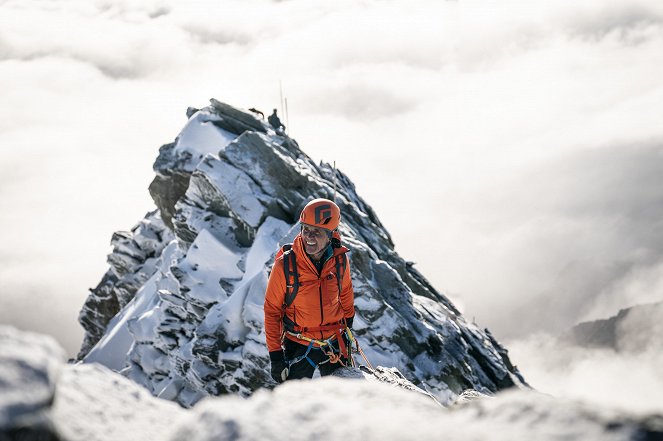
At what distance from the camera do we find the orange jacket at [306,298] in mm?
8578

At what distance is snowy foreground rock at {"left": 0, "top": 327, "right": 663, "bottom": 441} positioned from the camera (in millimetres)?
2881

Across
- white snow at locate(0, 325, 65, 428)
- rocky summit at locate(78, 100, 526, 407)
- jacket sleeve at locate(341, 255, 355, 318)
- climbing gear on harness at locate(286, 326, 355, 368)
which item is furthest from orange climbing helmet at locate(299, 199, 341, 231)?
rocky summit at locate(78, 100, 526, 407)

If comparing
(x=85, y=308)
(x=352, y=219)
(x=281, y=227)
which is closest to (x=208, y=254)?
(x=281, y=227)

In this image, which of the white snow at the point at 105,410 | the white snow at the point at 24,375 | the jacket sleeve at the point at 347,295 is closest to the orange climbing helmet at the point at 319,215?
the jacket sleeve at the point at 347,295

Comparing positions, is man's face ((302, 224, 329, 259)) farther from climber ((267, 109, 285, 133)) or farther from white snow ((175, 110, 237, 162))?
climber ((267, 109, 285, 133))

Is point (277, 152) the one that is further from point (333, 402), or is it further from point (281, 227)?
point (333, 402)

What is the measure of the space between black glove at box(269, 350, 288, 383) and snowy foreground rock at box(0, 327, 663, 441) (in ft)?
16.4

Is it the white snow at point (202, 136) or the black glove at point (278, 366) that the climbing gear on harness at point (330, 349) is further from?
the white snow at point (202, 136)

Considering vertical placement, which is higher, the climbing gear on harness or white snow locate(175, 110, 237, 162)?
white snow locate(175, 110, 237, 162)

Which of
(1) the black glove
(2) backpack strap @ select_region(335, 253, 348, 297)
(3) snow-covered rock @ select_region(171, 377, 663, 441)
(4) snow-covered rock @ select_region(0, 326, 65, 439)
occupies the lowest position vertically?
(4) snow-covered rock @ select_region(0, 326, 65, 439)

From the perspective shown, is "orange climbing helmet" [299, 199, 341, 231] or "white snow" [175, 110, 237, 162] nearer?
"orange climbing helmet" [299, 199, 341, 231]

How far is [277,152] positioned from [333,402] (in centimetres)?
2322

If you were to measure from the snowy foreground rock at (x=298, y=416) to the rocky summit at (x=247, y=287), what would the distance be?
15604mm

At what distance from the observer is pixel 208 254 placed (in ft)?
83.7
